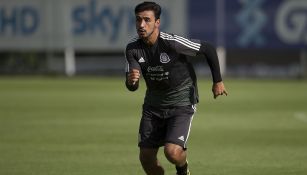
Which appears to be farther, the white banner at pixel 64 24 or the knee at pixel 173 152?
the white banner at pixel 64 24

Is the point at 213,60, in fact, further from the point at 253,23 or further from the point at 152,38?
the point at 253,23

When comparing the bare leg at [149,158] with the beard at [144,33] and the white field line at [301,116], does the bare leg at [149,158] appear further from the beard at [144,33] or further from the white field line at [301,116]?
the white field line at [301,116]

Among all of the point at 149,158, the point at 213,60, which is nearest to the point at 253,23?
the point at 213,60

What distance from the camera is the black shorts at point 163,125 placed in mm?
9922

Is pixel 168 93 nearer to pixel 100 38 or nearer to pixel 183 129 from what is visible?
pixel 183 129

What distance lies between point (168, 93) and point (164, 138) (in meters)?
0.49

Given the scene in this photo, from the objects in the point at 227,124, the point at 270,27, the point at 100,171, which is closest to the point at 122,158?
the point at 100,171

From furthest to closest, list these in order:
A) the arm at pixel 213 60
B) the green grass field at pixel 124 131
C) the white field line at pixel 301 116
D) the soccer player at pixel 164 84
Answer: the white field line at pixel 301 116 → the green grass field at pixel 124 131 → the arm at pixel 213 60 → the soccer player at pixel 164 84

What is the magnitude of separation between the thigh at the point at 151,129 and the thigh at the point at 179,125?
0.38ft

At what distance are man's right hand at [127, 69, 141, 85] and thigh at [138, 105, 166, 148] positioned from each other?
75 cm

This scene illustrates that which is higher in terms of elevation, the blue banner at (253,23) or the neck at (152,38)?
the neck at (152,38)

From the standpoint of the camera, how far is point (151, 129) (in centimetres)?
1002

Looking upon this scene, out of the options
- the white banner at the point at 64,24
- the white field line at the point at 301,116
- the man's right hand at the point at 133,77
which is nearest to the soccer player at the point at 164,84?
the man's right hand at the point at 133,77

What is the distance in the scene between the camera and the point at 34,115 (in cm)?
2052
